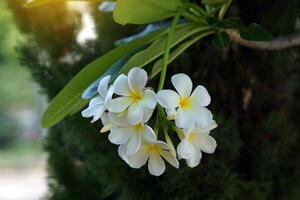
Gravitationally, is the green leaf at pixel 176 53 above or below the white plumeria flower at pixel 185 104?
below

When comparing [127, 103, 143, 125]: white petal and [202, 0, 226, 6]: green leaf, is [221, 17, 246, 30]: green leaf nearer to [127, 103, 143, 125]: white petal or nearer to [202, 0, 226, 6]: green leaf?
[202, 0, 226, 6]: green leaf

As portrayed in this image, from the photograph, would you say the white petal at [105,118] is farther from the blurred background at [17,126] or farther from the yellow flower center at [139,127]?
the blurred background at [17,126]

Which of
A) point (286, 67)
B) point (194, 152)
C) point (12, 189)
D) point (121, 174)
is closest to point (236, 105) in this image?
point (286, 67)

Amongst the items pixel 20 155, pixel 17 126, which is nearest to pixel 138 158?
→ pixel 20 155

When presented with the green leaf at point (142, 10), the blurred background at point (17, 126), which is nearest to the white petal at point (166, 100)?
the green leaf at point (142, 10)

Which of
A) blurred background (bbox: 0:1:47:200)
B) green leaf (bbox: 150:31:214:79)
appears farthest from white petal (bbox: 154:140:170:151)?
blurred background (bbox: 0:1:47:200)

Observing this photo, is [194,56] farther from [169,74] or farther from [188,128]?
[188,128]
